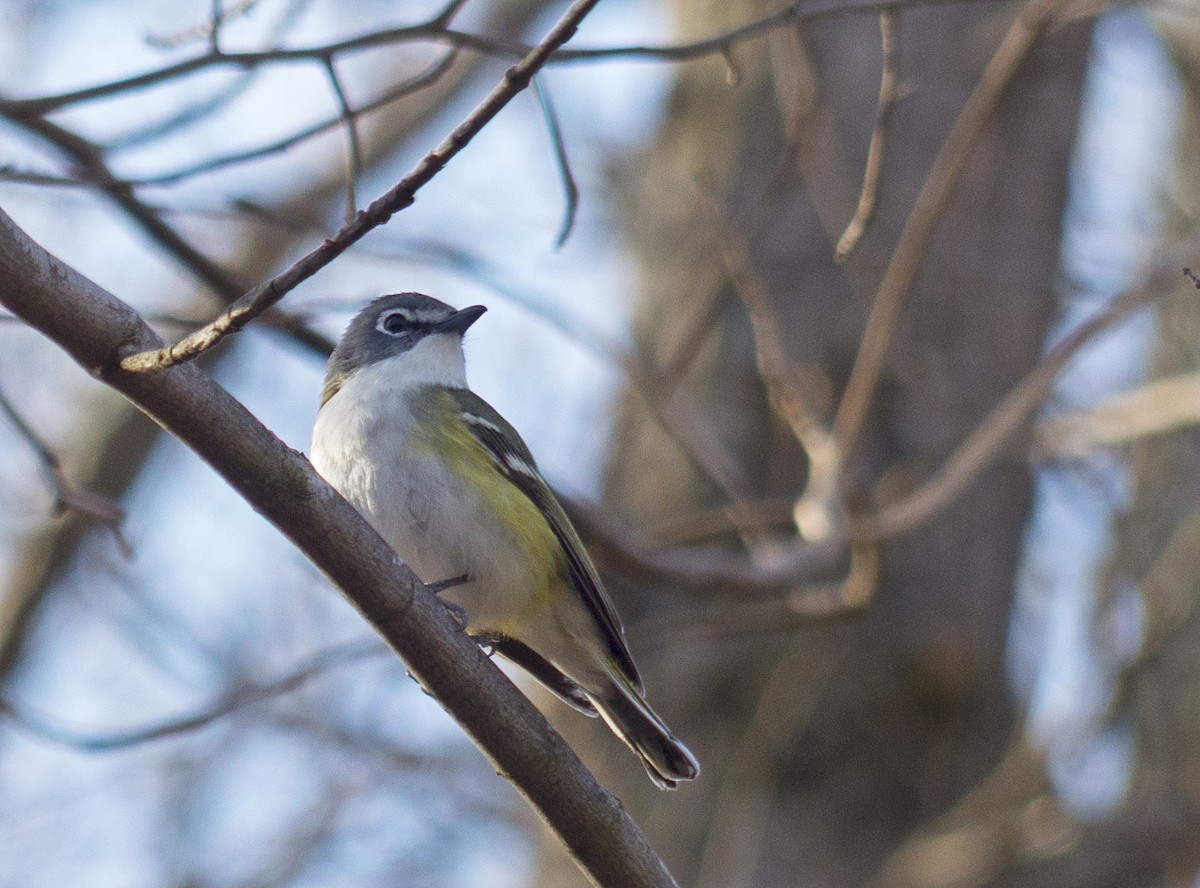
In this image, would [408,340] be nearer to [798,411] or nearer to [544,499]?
[544,499]

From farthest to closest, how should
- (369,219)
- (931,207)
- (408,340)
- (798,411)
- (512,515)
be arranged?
(798,411) → (408,340) → (931,207) → (512,515) → (369,219)

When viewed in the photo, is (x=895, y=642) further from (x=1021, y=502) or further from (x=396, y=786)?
(x=396, y=786)

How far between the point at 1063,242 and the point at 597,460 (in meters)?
3.06

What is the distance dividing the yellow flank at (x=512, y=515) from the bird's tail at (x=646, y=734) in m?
0.41

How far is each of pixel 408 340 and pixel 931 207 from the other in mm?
2262

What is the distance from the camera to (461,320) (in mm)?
5527

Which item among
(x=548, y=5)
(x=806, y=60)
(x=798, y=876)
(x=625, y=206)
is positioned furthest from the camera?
(x=548, y=5)

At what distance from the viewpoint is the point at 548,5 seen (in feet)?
37.0

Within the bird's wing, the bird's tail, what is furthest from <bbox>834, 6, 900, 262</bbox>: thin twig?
the bird's tail

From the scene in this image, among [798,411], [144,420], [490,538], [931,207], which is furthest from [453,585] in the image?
[144,420]

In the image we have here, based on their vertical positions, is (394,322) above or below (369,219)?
above

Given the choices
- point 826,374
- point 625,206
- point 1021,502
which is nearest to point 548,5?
point 625,206

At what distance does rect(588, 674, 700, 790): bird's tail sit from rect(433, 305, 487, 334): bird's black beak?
169 centimetres

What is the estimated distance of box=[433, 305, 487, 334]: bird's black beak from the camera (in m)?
5.48
